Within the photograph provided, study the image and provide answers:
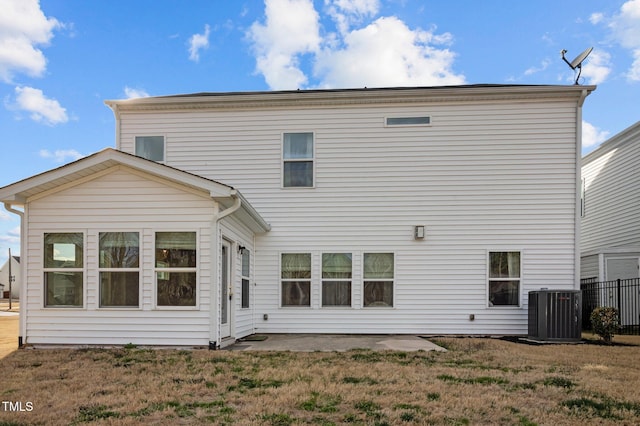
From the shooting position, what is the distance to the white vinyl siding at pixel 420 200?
10.0 metres

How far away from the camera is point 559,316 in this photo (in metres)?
8.96

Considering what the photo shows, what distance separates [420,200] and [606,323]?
422cm

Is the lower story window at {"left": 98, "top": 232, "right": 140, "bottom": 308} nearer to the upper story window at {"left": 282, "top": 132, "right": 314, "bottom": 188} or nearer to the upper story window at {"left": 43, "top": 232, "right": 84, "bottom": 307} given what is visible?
the upper story window at {"left": 43, "top": 232, "right": 84, "bottom": 307}

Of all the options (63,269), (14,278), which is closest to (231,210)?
(63,269)

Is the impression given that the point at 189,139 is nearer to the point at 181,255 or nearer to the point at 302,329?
the point at 181,255

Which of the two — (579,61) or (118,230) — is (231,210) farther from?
(579,61)

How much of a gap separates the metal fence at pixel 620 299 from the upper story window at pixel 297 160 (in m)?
7.74

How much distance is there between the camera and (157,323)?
24.9 feet

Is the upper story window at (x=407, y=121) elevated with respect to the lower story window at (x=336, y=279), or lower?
elevated

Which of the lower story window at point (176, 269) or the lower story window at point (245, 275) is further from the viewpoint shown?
the lower story window at point (245, 275)

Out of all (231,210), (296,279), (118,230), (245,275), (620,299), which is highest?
(231,210)

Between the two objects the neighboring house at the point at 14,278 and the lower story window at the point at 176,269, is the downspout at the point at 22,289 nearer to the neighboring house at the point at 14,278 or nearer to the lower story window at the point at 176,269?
the lower story window at the point at 176,269

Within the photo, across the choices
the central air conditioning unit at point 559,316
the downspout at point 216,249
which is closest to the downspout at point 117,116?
the downspout at point 216,249

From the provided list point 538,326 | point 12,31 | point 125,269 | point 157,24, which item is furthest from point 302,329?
point 12,31
